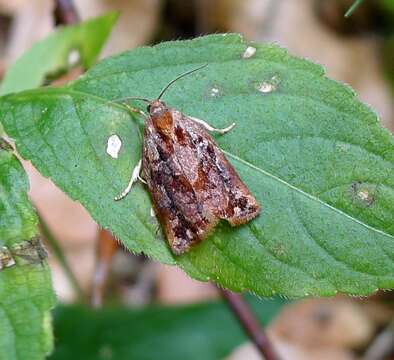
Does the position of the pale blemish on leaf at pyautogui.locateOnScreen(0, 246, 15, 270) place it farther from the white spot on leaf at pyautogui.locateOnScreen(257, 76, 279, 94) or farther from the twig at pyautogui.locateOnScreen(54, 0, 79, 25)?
the twig at pyautogui.locateOnScreen(54, 0, 79, 25)

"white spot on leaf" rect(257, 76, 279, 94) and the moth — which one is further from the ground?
"white spot on leaf" rect(257, 76, 279, 94)

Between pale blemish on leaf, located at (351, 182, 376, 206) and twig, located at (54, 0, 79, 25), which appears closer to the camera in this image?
pale blemish on leaf, located at (351, 182, 376, 206)

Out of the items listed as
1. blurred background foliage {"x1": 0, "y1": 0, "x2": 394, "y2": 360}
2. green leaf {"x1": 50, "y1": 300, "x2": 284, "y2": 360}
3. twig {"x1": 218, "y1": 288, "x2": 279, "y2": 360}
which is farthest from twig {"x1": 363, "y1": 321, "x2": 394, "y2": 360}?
twig {"x1": 218, "y1": 288, "x2": 279, "y2": 360}

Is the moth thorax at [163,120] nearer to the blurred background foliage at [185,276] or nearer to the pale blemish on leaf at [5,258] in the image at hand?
the pale blemish on leaf at [5,258]

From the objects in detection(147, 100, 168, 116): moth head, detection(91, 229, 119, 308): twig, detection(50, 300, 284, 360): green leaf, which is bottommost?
detection(50, 300, 284, 360): green leaf

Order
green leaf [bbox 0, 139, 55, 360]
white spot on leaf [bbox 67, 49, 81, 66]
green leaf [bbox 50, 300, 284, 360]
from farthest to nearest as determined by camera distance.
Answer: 1. green leaf [bbox 50, 300, 284, 360]
2. white spot on leaf [bbox 67, 49, 81, 66]
3. green leaf [bbox 0, 139, 55, 360]

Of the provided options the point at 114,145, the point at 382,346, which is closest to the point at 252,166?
the point at 114,145

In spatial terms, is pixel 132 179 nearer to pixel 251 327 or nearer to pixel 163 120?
pixel 163 120
